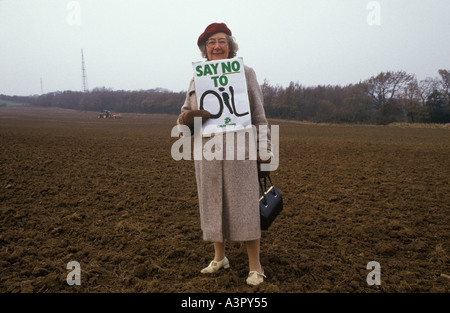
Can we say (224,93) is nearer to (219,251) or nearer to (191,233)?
(219,251)

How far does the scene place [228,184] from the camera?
2256 mm

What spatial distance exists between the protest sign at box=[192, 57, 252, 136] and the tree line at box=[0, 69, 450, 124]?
162 feet

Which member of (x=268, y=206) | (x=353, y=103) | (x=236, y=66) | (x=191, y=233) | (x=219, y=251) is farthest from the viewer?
(x=353, y=103)

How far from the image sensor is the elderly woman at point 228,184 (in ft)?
7.39

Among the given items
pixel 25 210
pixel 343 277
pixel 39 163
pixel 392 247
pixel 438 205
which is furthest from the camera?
pixel 39 163

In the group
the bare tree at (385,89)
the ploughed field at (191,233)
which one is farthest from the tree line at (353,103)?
the ploughed field at (191,233)

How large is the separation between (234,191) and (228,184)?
0.23 ft

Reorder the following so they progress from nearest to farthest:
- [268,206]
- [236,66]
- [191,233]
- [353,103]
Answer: [236,66], [268,206], [191,233], [353,103]

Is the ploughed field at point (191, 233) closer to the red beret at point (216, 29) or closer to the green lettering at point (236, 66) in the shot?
the green lettering at point (236, 66)

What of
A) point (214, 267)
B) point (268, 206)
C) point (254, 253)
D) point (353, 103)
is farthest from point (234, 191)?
point (353, 103)

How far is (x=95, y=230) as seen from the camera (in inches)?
157
